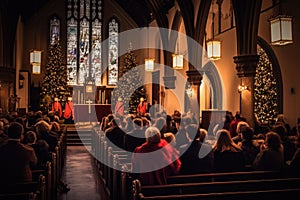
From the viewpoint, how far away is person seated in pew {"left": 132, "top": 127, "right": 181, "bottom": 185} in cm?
457

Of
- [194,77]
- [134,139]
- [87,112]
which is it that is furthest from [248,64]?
[87,112]

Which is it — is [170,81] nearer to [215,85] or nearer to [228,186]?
[215,85]

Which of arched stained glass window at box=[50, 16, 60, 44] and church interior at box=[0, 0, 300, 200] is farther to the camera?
arched stained glass window at box=[50, 16, 60, 44]

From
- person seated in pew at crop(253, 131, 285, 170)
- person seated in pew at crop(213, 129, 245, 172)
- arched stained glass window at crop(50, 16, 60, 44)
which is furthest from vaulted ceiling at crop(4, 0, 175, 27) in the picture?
person seated in pew at crop(253, 131, 285, 170)

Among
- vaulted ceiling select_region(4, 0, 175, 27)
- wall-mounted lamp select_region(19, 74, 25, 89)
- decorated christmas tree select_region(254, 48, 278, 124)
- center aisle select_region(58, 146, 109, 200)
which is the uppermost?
vaulted ceiling select_region(4, 0, 175, 27)

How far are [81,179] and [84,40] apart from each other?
15792mm

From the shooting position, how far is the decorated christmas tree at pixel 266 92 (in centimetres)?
1212

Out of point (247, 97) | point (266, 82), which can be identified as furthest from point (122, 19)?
point (247, 97)

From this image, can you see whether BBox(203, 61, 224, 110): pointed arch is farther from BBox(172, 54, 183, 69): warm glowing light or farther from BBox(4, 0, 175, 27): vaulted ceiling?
BBox(4, 0, 175, 27): vaulted ceiling

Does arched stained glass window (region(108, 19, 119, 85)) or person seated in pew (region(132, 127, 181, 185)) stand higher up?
arched stained glass window (region(108, 19, 119, 85))

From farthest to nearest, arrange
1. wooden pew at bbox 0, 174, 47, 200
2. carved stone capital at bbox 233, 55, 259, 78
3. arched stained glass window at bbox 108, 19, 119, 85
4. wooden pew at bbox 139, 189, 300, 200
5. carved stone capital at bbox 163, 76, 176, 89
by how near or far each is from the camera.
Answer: arched stained glass window at bbox 108, 19, 119, 85 → carved stone capital at bbox 163, 76, 176, 89 → carved stone capital at bbox 233, 55, 259, 78 → wooden pew at bbox 0, 174, 47, 200 → wooden pew at bbox 139, 189, 300, 200

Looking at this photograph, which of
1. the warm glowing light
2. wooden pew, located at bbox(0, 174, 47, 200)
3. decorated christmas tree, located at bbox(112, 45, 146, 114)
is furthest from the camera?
decorated christmas tree, located at bbox(112, 45, 146, 114)

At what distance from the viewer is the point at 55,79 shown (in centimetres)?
2061

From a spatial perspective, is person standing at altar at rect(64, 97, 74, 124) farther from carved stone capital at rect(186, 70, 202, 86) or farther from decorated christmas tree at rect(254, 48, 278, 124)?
decorated christmas tree at rect(254, 48, 278, 124)
